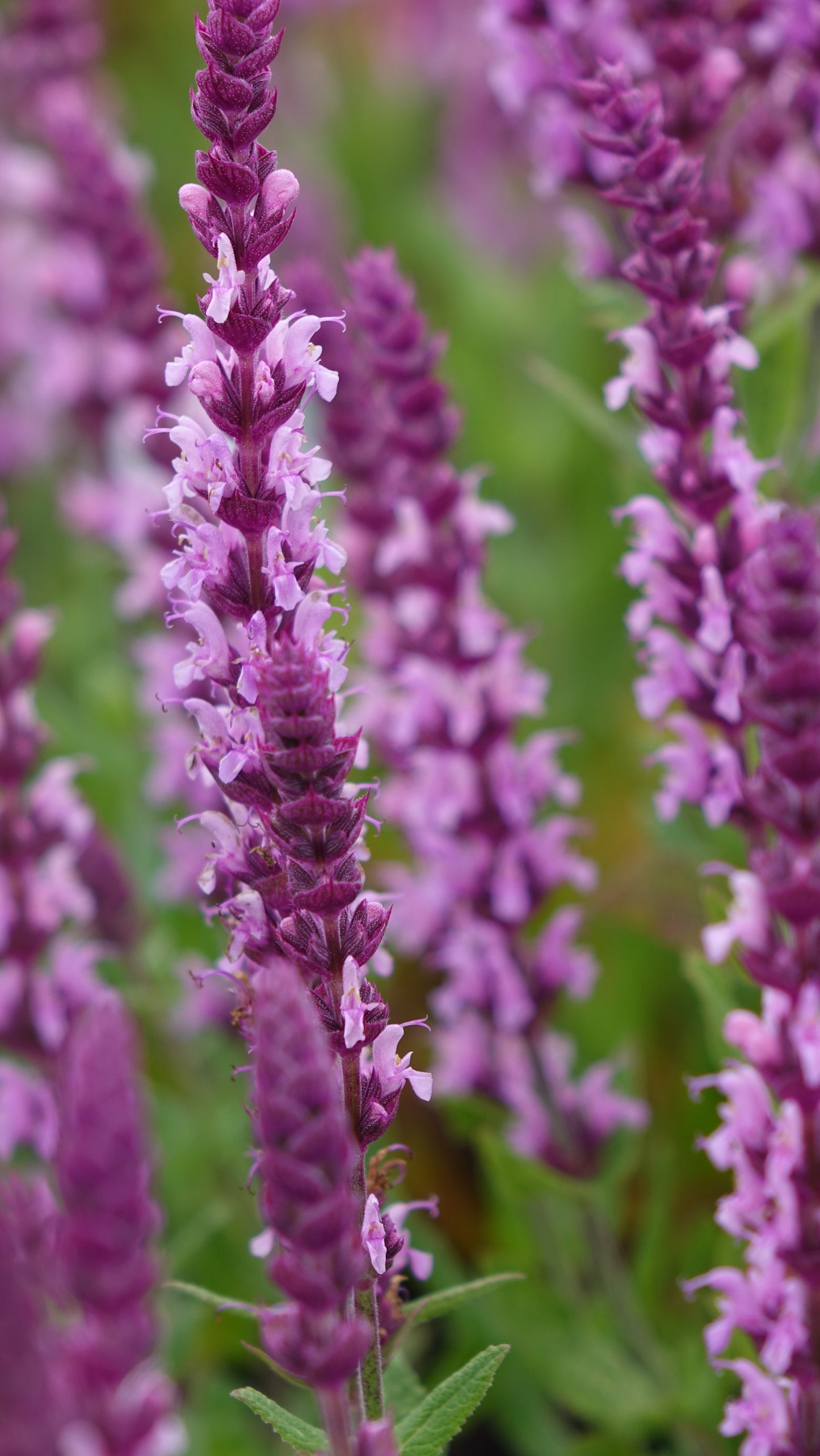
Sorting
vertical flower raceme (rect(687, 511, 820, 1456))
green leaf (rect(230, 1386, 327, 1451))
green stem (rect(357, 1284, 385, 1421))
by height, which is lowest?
green leaf (rect(230, 1386, 327, 1451))

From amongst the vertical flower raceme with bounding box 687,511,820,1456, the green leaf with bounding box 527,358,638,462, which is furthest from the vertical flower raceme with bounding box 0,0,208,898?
the vertical flower raceme with bounding box 687,511,820,1456

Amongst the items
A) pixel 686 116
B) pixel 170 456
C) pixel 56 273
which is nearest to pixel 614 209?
pixel 686 116

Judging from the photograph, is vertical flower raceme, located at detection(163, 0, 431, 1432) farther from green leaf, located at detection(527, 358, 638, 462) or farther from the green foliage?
green leaf, located at detection(527, 358, 638, 462)

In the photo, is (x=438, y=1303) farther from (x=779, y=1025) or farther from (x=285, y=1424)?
(x=779, y=1025)

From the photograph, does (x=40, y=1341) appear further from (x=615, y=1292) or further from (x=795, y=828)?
(x=615, y=1292)

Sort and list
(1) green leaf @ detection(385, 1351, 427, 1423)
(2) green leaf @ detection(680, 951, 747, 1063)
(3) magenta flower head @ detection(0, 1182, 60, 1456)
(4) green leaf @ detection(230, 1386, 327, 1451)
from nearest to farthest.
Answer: (3) magenta flower head @ detection(0, 1182, 60, 1456) → (4) green leaf @ detection(230, 1386, 327, 1451) → (1) green leaf @ detection(385, 1351, 427, 1423) → (2) green leaf @ detection(680, 951, 747, 1063)

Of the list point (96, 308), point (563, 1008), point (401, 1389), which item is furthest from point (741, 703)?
point (96, 308)
